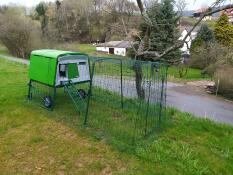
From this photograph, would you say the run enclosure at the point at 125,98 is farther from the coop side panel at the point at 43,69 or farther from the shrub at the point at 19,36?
the shrub at the point at 19,36

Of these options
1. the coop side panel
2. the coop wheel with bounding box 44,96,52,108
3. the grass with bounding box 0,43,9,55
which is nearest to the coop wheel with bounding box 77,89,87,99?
the coop wheel with bounding box 44,96,52,108

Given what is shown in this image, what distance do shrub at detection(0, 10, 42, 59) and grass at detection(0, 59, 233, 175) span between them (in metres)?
26.5

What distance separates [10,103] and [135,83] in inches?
153

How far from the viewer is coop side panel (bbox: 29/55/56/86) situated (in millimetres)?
7313

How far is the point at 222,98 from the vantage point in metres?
21.8

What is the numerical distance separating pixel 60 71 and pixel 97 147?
2.99 meters

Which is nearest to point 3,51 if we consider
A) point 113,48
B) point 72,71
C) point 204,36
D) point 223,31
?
point 113,48

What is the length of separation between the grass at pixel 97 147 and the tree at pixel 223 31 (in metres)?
37.3

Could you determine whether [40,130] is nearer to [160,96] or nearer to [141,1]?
[160,96]

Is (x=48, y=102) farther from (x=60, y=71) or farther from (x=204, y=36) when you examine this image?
(x=204, y=36)

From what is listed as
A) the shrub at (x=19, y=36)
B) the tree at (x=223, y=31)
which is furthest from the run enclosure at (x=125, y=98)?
the tree at (x=223, y=31)

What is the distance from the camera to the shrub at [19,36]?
31828 mm

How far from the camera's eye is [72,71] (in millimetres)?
7867

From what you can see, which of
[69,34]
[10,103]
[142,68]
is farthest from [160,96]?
[69,34]
